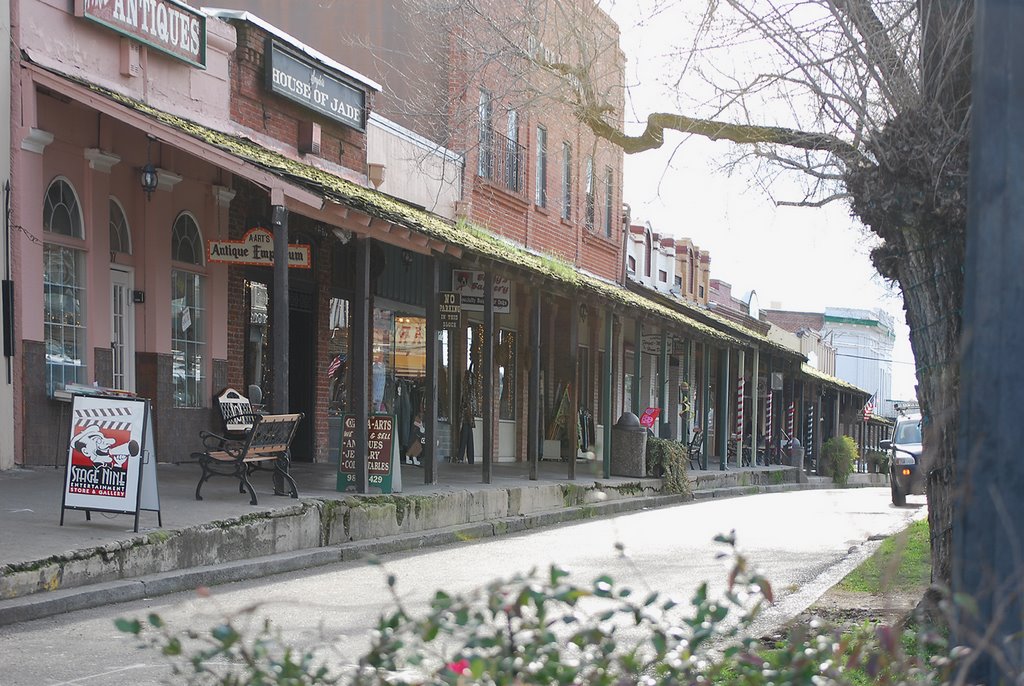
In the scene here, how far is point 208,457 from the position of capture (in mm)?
11516

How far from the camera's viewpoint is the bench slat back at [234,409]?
15656 mm

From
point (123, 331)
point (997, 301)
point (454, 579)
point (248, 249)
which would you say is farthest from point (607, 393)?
point (997, 301)

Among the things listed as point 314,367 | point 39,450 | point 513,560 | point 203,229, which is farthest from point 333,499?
point 314,367

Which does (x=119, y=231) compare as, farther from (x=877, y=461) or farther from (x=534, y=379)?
(x=877, y=461)

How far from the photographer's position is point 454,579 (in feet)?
33.3

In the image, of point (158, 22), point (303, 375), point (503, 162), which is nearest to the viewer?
point (158, 22)

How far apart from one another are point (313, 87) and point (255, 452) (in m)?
7.34

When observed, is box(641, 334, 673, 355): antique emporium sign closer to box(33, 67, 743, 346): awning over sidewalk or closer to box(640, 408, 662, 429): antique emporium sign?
box(640, 408, 662, 429): antique emporium sign

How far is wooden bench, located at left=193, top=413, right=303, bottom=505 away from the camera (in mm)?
11523

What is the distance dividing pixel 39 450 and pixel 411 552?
4004 mm

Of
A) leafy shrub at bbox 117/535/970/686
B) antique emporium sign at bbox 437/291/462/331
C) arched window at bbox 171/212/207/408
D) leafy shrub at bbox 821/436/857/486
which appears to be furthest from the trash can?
leafy shrub at bbox 117/535/970/686

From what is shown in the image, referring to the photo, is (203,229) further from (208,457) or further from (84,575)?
(84,575)

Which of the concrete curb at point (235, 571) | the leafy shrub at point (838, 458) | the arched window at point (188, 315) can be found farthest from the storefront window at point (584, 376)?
the arched window at point (188, 315)

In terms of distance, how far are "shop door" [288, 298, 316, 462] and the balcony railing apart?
5.47 m
